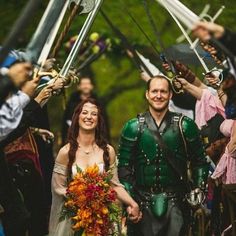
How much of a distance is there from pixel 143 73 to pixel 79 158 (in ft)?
7.78

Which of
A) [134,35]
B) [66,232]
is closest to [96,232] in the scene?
[66,232]

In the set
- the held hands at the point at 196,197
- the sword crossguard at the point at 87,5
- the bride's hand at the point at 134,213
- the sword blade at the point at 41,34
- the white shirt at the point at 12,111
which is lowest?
the bride's hand at the point at 134,213

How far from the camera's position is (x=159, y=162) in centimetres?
1220

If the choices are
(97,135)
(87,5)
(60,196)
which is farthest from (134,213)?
(87,5)

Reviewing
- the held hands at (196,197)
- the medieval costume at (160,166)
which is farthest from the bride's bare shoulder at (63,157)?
the held hands at (196,197)

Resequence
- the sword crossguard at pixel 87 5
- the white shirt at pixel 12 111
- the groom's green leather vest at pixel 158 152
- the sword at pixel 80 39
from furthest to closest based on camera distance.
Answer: the groom's green leather vest at pixel 158 152, the sword crossguard at pixel 87 5, the sword at pixel 80 39, the white shirt at pixel 12 111

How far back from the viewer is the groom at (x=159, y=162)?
40.0 ft

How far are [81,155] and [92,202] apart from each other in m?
0.68

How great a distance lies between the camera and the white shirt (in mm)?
9789

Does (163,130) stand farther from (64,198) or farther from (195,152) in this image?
(64,198)

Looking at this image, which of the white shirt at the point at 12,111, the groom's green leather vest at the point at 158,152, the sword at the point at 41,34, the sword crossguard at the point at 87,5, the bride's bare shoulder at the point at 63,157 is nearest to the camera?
the sword at the point at 41,34

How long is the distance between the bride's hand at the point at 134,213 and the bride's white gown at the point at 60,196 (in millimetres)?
396

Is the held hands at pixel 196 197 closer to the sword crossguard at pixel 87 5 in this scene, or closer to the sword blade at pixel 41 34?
the sword crossguard at pixel 87 5

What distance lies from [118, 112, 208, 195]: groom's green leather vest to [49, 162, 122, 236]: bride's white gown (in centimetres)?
24
